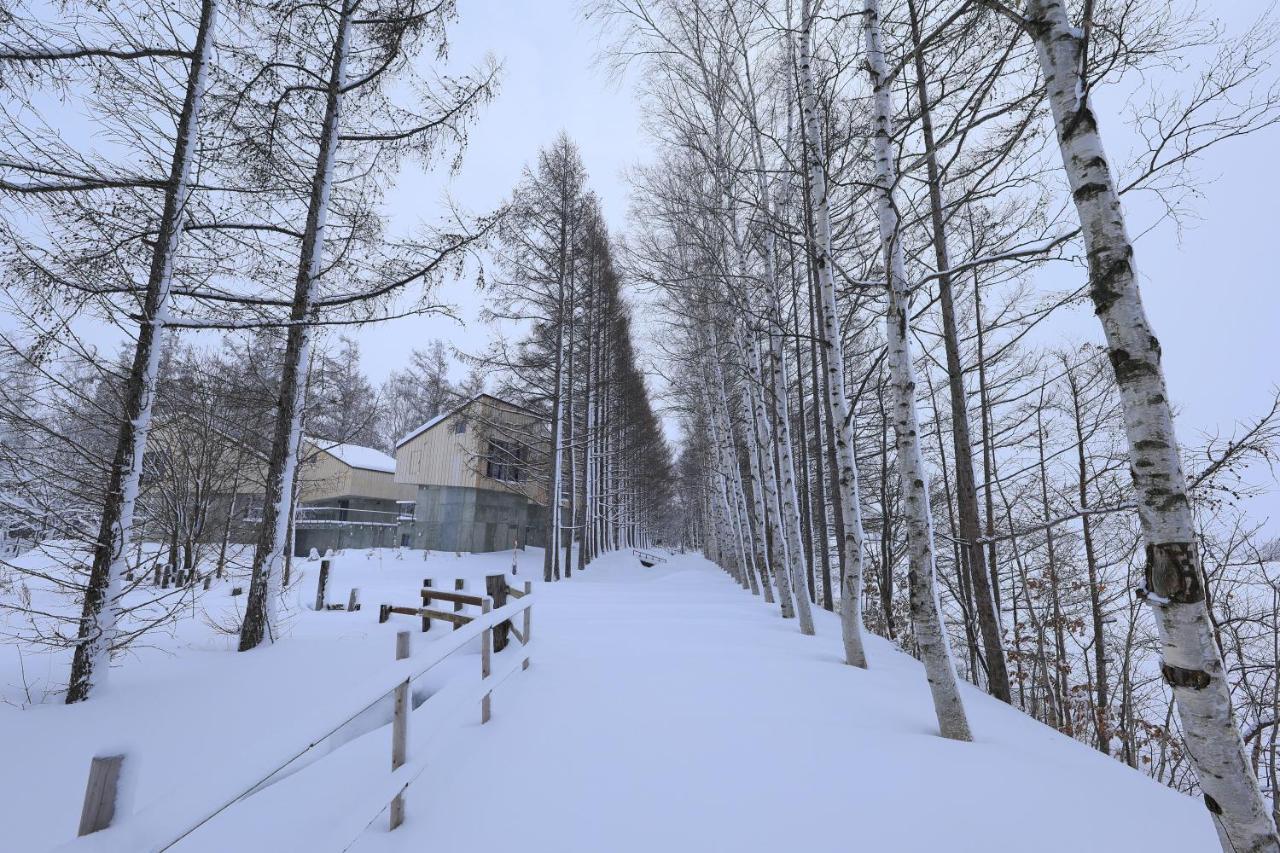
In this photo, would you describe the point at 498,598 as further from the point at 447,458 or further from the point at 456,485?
the point at 447,458

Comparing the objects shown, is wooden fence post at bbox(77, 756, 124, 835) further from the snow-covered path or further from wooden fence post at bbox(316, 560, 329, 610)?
wooden fence post at bbox(316, 560, 329, 610)

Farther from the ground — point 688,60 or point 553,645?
point 688,60

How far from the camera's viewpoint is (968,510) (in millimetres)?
7535

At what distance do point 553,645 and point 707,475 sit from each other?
19.2 m

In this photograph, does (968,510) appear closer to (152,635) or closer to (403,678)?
(403,678)

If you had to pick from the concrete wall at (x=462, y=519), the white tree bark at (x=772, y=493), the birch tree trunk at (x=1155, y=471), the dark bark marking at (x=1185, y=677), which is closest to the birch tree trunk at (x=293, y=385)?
the white tree bark at (x=772, y=493)

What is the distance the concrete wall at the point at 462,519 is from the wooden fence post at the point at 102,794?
22.2m

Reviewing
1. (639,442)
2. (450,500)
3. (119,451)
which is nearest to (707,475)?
(639,442)

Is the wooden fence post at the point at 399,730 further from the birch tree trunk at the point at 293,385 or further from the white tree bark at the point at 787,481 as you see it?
the white tree bark at the point at 787,481

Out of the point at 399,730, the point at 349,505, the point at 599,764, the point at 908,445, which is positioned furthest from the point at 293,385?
the point at 349,505

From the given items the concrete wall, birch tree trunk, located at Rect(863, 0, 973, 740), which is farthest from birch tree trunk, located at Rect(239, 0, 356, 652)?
the concrete wall

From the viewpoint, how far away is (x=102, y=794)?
110 centimetres

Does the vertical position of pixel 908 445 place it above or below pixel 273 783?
above

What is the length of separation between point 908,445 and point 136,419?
7223mm
